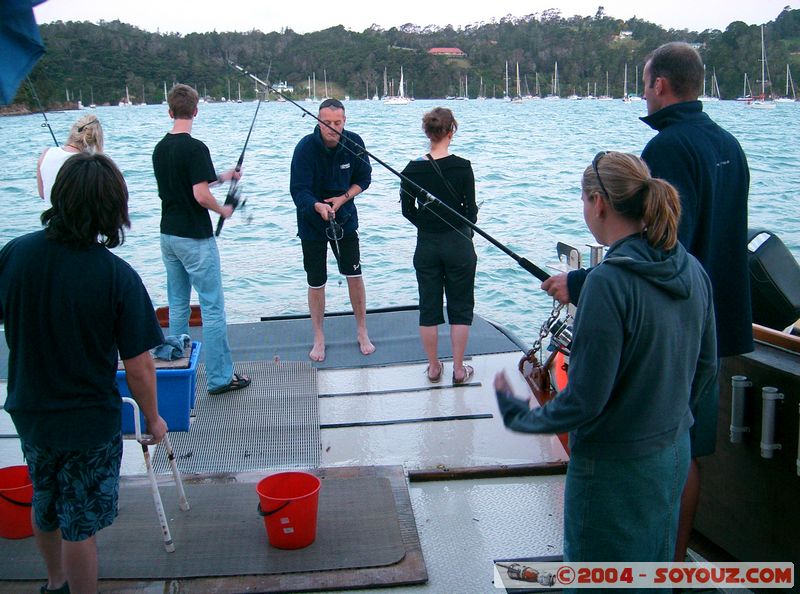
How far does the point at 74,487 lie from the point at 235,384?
222cm

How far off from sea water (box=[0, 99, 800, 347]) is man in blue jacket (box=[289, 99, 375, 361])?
749 millimetres

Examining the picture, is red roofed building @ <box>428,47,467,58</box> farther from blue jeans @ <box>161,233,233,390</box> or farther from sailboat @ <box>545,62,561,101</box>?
blue jeans @ <box>161,233,233,390</box>

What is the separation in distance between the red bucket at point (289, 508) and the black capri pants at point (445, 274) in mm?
1814

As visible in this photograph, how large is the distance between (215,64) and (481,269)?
5658 mm

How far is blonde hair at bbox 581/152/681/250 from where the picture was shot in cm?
195

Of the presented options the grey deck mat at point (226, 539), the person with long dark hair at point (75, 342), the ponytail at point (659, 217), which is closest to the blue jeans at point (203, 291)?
the grey deck mat at point (226, 539)

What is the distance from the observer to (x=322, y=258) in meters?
5.08

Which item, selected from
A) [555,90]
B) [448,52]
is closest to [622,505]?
[448,52]

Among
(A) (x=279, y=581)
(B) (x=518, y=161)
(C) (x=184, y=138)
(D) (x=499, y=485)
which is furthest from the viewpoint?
(B) (x=518, y=161)

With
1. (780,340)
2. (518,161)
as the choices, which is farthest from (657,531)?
(518,161)

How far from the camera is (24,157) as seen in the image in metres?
25.6

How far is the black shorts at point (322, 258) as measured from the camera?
199 inches

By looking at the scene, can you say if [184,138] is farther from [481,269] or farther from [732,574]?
[481,269]

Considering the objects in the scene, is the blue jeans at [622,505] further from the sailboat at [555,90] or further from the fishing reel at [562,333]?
the sailboat at [555,90]
